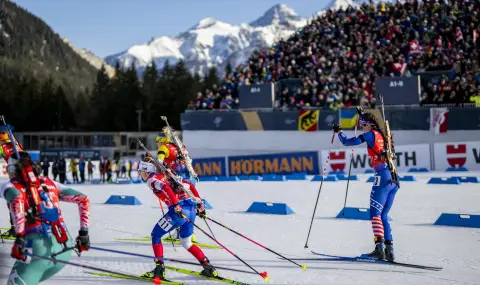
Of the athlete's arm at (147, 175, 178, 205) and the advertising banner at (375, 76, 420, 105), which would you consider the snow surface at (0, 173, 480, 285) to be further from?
the advertising banner at (375, 76, 420, 105)

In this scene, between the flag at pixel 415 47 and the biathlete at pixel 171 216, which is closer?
the biathlete at pixel 171 216

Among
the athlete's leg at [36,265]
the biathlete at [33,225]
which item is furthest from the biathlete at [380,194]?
the athlete's leg at [36,265]

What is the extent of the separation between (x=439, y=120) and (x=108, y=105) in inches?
2273

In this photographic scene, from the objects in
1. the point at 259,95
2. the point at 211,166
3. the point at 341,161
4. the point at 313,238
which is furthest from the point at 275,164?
the point at 313,238

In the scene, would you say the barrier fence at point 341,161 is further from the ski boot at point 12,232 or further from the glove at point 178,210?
the glove at point 178,210

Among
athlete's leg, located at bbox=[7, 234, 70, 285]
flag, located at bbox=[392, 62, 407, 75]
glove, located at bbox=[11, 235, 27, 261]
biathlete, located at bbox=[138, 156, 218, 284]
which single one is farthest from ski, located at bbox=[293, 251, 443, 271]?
flag, located at bbox=[392, 62, 407, 75]

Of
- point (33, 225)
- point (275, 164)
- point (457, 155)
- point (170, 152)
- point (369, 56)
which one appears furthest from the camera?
point (369, 56)

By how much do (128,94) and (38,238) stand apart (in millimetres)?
76000

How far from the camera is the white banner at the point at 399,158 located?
90.6 feet

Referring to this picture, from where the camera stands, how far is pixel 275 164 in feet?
99.0

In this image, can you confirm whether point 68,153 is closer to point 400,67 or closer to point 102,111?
point 400,67

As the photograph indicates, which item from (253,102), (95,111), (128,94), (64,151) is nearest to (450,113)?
(253,102)

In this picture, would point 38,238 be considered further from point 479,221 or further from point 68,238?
point 479,221

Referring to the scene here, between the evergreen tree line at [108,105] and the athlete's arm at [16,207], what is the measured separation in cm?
7105
